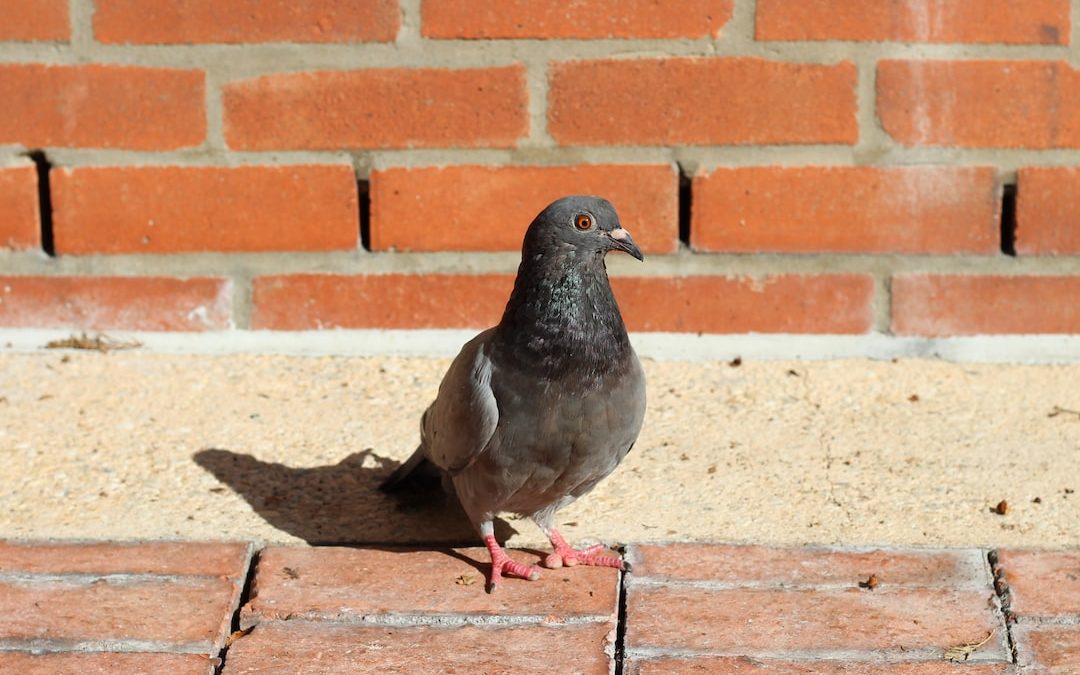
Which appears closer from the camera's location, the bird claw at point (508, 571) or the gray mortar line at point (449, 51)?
the bird claw at point (508, 571)

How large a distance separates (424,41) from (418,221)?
39 centimetres

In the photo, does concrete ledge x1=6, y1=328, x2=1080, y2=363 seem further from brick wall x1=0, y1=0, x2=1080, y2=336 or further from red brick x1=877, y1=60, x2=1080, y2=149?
red brick x1=877, y1=60, x2=1080, y2=149

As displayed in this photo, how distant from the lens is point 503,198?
3.20 m

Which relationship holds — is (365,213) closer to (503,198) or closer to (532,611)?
(503,198)

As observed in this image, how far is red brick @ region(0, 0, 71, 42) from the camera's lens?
10.2 ft

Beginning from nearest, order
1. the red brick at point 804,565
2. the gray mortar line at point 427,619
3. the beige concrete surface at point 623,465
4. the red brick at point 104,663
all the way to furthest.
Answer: the red brick at point 104,663, the gray mortar line at point 427,619, the red brick at point 804,565, the beige concrete surface at point 623,465

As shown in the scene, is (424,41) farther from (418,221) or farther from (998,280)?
(998,280)

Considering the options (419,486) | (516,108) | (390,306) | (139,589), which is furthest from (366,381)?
(139,589)

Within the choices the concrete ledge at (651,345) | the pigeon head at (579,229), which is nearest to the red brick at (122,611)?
the pigeon head at (579,229)

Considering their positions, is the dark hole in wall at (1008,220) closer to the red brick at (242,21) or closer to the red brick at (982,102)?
the red brick at (982,102)

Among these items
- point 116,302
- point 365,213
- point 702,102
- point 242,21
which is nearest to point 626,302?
point 702,102

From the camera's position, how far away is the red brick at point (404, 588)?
7.59 feet

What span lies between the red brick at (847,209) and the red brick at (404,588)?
3.31ft

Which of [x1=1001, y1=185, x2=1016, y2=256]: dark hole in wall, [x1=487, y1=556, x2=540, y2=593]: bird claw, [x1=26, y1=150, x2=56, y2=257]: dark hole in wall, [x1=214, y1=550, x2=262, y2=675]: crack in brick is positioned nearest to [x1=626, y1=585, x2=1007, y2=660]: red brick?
[x1=487, y1=556, x2=540, y2=593]: bird claw
